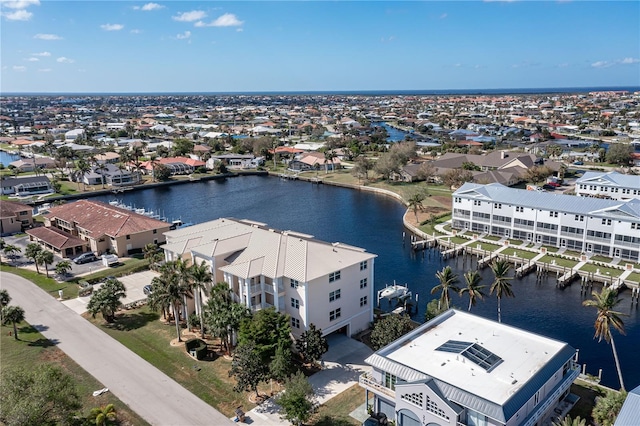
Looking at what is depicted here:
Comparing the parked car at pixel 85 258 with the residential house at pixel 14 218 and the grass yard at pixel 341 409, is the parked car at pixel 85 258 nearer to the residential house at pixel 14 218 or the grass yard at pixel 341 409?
the residential house at pixel 14 218

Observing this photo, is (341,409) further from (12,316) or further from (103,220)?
(103,220)

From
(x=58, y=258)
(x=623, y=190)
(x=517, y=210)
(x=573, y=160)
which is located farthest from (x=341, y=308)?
(x=573, y=160)

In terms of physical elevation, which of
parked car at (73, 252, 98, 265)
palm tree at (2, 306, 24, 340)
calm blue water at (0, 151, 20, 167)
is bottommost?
parked car at (73, 252, 98, 265)

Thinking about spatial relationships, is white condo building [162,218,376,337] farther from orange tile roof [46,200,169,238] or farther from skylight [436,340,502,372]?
orange tile roof [46,200,169,238]

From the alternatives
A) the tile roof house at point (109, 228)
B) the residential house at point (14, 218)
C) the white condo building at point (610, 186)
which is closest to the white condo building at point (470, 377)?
the tile roof house at point (109, 228)

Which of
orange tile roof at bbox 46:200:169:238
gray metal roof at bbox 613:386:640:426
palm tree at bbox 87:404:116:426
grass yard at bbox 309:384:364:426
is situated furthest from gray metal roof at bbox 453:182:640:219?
palm tree at bbox 87:404:116:426

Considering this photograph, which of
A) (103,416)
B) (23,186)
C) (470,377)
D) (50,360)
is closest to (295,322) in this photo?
(103,416)
